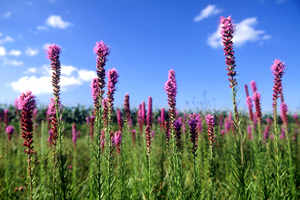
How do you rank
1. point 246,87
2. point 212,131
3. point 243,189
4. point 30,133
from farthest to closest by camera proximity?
point 246,87
point 212,131
point 30,133
point 243,189

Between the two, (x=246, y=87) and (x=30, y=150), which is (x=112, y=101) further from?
(x=246, y=87)

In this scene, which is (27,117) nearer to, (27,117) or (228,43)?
(27,117)

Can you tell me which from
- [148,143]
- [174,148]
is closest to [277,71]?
[174,148]

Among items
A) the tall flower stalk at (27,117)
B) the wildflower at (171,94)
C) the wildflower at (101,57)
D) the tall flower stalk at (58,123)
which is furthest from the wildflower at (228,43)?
the tall flower stalk at (27,117)

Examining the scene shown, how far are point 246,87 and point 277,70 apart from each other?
4.01m

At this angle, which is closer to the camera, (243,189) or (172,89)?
(243,189)

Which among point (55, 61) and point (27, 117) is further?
point (55, 61)

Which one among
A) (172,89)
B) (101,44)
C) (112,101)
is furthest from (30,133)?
(172,89)

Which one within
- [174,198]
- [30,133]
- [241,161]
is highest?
[30,133]

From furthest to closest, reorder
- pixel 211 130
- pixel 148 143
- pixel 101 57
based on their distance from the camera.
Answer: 1. pixel 148 143
2. pixel 211 130
3. pixel 101 57

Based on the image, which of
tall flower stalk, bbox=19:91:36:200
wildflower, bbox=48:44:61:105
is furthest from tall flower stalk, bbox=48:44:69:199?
tall flower stalk, bbox=19:91:36:200

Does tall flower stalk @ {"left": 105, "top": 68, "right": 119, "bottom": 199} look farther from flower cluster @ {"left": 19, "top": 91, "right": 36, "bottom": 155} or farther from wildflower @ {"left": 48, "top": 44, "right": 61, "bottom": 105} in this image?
flower cluster @ {"left": 19, "top": 91, "right": 36, "bottom": 155}

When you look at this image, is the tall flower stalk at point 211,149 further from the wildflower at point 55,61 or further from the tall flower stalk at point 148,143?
the wildflower at point 55,61

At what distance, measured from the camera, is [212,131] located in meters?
3.37
